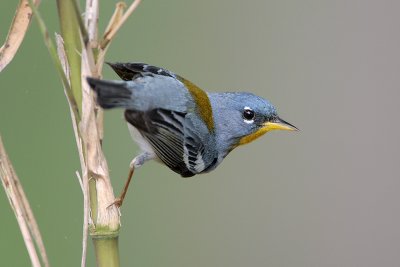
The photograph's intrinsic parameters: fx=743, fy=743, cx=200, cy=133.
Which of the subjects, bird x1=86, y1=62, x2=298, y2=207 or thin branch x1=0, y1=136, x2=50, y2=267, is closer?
thin branch x1=0, y1=136, x2=50, y2=267

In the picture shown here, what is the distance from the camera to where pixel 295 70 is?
6.29m

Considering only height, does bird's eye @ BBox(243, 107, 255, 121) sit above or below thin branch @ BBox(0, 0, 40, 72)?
below

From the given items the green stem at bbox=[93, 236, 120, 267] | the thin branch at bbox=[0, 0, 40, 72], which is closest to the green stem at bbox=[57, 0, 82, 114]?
the thin branch at bbox=[0, 0, 40, 72]

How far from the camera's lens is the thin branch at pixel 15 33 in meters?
2.21

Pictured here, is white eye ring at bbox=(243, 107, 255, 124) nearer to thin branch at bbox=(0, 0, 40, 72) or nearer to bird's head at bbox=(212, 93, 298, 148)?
bird's head at bbox=(212, 93, 298, 148)

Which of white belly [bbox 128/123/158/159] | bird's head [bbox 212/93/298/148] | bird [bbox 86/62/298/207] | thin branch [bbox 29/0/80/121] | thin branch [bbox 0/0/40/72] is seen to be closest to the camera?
thin branch [bbox 29/0/80/121]

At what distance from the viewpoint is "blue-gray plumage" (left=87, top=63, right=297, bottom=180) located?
272cm

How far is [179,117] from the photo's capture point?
10.3ft

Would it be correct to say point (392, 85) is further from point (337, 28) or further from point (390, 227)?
point (390, 227)

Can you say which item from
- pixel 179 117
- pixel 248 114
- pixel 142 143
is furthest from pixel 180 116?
pixel 248 114

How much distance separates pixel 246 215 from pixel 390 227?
122 centimetres

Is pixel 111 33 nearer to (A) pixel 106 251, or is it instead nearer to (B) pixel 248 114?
(A) pixel 106 251

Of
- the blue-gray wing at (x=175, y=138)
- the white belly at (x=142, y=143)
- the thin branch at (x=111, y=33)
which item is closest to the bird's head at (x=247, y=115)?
the blue-gray wing at (x=175, y=138)

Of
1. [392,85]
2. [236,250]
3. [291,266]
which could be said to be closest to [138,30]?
[236,250]
